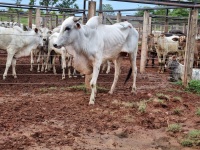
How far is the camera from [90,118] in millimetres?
5645

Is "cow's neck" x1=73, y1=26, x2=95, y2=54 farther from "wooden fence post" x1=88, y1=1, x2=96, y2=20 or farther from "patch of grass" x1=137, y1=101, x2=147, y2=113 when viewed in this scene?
"patch of grass" x1=137, y1=101, x2=147, y2=113

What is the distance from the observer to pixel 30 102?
21.3 ft

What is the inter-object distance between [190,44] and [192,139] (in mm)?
4169

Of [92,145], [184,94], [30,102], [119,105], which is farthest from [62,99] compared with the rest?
[184,94]

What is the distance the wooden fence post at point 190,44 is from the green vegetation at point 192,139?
3.76m

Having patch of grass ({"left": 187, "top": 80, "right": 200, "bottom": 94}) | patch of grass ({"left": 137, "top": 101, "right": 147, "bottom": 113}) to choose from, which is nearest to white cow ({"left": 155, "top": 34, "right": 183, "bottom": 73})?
patch of grass ({"left": 187, "top": 80, "right": 200, "bottom": 94})

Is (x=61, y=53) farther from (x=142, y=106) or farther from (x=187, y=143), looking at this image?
(x=187, y=143)

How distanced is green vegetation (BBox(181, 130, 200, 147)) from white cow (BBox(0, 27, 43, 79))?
5817 millimetres

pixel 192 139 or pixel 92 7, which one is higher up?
pixel 92 7

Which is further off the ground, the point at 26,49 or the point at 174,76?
the point at 26,49

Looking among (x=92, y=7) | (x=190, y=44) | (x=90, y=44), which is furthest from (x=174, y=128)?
(x=190, y=44)

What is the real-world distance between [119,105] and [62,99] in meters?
1.24

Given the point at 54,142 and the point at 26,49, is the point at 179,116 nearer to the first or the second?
the point at 54,142

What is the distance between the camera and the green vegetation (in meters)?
4.70
